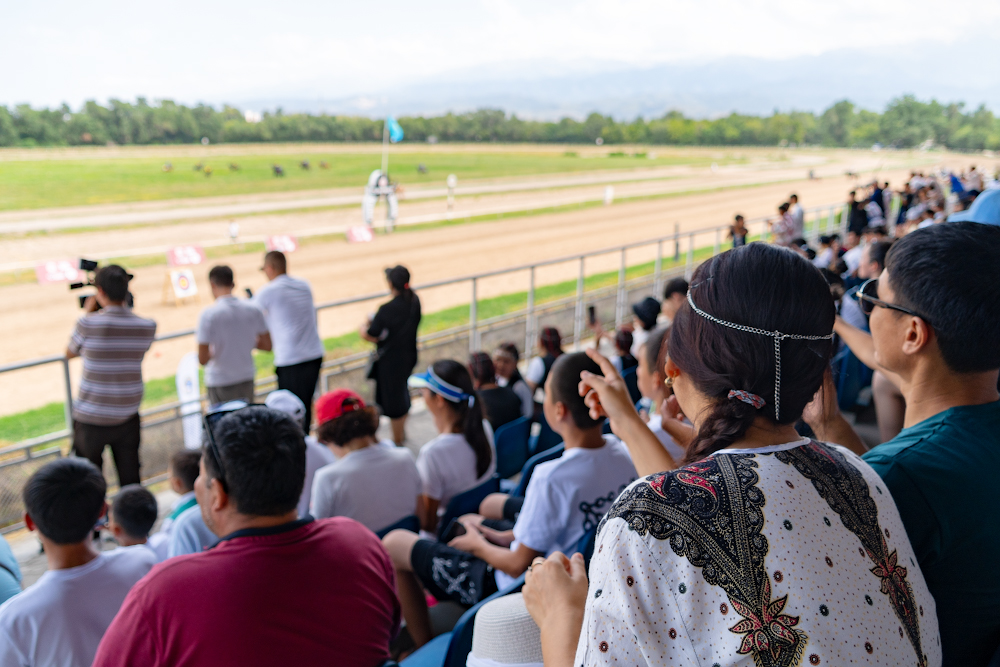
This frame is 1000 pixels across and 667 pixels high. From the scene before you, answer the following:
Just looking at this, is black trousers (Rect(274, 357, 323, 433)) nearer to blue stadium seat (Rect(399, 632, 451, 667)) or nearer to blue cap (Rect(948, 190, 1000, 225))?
blue stadium seat (Rect(399, 632, 451, 667))

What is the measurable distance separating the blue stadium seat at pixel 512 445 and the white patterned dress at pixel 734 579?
2877mm

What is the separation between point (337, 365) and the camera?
5938 mm

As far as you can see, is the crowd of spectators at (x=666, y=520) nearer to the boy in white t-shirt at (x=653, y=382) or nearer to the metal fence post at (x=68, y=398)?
the boy in white t-shirt at (x=653, y=382)

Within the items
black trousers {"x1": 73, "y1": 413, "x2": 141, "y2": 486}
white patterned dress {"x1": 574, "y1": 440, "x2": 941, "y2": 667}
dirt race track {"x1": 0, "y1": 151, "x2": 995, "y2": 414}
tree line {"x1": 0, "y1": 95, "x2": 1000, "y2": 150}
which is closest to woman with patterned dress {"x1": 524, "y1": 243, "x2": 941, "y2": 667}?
white patterned dress {"x1": 574, "y1": 440, "x2": 941, "y2": 667}

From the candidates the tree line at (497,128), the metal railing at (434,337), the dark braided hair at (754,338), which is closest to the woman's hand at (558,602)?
the dark braided hair at (754,338)

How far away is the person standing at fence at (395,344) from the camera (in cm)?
498

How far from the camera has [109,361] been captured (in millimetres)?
3949

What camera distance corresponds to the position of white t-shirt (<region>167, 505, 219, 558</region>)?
237cm

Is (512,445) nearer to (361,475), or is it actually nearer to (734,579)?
(361,475)

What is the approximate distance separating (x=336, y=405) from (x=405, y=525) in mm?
557

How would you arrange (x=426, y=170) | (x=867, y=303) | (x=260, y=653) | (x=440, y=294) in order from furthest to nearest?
1. (x=426, y=170)
2. (x=440, y=294)
3. (x=867, y=303)
4. (x=260, y=653)

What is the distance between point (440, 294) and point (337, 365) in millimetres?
8847

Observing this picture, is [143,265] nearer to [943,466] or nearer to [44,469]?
[44,469]

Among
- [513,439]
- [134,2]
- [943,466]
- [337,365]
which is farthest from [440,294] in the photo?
[134,2]
